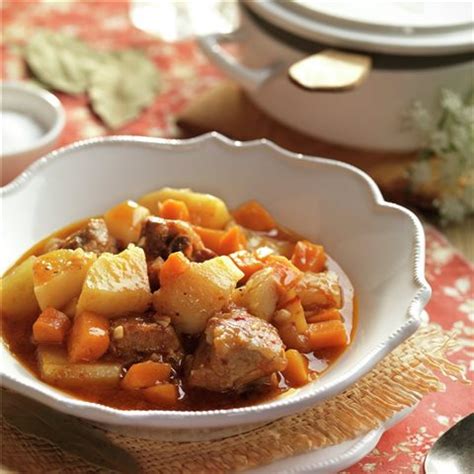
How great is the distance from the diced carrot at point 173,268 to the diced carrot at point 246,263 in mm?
166

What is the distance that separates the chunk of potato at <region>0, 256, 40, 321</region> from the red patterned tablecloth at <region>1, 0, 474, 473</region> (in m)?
0.80

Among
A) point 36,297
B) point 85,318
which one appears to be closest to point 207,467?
point 85,318

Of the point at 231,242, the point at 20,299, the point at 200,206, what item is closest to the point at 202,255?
the point at 231,242

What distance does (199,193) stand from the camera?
2533 mm

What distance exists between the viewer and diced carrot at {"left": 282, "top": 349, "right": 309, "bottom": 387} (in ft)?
→ 6.37

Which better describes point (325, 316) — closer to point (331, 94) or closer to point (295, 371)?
point (295, 371)

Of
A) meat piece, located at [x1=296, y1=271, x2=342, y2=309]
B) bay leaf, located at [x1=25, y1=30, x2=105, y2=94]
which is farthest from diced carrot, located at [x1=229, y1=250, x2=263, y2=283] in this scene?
bay leaf, located at [x1=25, y1=30, x2=105, y2=94]

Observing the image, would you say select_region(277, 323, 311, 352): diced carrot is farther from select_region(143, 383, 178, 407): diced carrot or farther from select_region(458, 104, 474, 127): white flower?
select_region(458, 104, 474, 127): white flower

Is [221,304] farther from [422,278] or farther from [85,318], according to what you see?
[422,278]

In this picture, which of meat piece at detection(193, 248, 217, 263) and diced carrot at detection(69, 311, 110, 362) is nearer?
diced carrot at detection(69, 311, 110, 362)

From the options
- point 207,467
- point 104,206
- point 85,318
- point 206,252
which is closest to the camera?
point 207,467

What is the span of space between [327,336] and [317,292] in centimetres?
13

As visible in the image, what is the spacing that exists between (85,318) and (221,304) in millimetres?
291

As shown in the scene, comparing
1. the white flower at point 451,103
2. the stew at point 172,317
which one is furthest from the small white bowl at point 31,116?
the white flower at point 451,103
